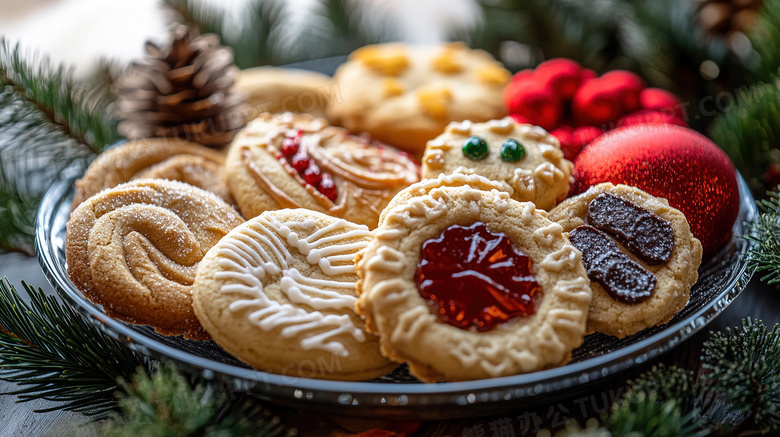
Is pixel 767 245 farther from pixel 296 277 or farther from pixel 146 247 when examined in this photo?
pixel 146 247

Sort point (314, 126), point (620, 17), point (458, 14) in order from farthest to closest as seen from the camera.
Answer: point (458, 14) < point (620, 17) < point (314, 126)

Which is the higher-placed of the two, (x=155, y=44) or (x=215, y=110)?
(x=155, y=44)

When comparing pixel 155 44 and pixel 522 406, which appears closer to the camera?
pixel 522 406

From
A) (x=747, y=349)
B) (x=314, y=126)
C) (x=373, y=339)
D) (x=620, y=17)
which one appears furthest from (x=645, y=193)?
(x=620, y=17)

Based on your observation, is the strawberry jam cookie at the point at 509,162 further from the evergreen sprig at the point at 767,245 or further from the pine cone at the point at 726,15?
the pine cone at the point at 726,15

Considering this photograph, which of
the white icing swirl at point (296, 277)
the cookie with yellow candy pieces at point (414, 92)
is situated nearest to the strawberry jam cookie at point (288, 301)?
the white icing swirl at point (296, 277)

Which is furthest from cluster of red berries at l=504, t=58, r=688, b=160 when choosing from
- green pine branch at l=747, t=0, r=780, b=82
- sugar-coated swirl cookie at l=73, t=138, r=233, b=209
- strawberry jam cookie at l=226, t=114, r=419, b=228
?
sugar-coated swirl cookie at l=73, t=138, r=233, b=209

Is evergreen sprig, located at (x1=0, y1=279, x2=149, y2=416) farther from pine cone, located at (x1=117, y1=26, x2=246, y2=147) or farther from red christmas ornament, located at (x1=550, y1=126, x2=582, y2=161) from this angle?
red christmas ornament, located at (x1=550, y1=126, x2=582, y2=161)

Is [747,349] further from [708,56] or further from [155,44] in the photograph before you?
[155,44]
